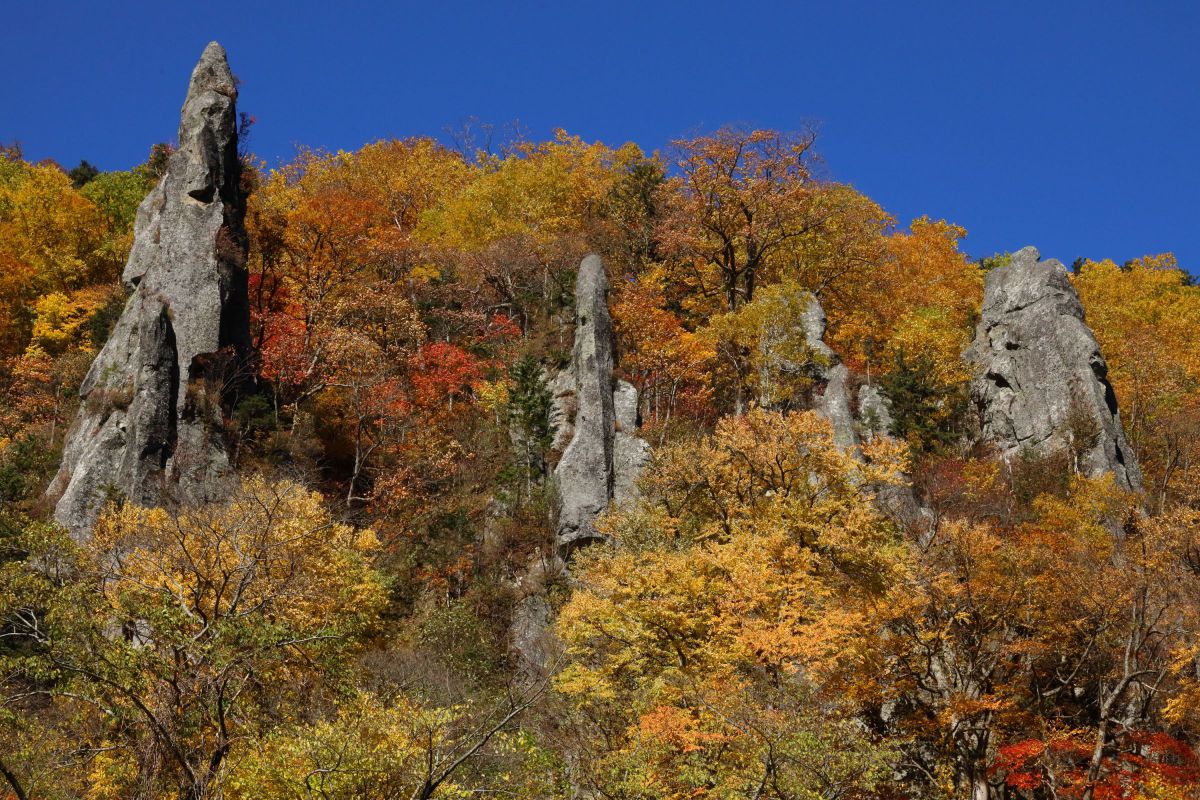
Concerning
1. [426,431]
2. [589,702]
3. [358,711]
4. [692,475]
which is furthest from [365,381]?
[358,711]

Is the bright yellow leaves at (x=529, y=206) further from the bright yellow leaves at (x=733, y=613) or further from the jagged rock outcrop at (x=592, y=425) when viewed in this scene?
the bright yellow leaves at (x=733, y=613)

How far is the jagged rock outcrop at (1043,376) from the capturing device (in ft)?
114

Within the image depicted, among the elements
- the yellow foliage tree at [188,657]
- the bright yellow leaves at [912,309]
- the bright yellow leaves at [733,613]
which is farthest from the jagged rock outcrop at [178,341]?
the bright yellow leaves at [912,309]

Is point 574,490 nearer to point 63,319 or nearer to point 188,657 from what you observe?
point 188,657

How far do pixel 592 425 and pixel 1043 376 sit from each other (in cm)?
1815

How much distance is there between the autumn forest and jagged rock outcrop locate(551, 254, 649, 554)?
0.19 m

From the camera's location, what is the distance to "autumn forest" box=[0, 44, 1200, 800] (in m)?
15.8

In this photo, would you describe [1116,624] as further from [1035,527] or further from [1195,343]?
[1195,343]

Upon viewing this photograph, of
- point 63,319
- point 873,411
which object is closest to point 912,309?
point 873,411

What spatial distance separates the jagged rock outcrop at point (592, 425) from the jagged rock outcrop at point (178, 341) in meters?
10.9

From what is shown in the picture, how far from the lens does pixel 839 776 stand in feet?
54.3

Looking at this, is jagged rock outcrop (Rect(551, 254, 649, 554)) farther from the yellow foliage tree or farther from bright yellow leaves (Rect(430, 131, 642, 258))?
the yellow foliage tree

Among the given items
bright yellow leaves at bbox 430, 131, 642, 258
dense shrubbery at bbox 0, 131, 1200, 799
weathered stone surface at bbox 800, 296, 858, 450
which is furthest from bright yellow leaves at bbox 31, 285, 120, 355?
weathered stone surface at bbox 800, 296, 858, 450

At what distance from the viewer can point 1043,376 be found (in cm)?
3769
